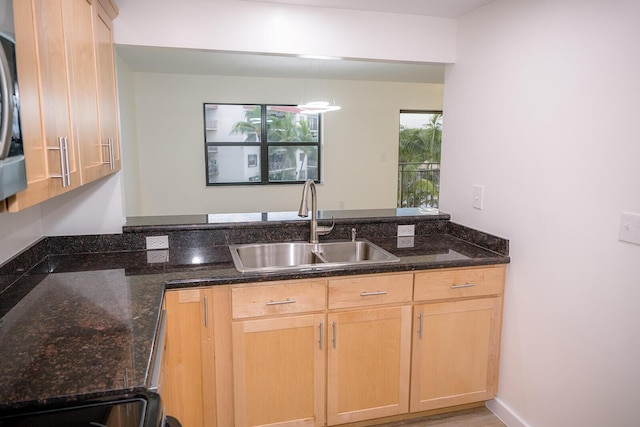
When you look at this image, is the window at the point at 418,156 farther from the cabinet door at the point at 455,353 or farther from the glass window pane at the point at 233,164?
the cabinet door at the point at 455,353

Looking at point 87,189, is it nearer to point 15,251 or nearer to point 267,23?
point 15,251

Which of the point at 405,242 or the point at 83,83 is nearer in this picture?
the point at 83,83

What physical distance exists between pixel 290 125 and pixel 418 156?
2.06m

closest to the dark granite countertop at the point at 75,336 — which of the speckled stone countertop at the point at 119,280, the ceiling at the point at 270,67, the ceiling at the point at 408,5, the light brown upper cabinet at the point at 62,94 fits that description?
the speckled stone countertop at the point at 119,280

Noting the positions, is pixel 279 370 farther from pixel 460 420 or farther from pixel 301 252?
pixel 460 420

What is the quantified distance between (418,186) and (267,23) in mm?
4952

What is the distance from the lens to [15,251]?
1854 millimetres

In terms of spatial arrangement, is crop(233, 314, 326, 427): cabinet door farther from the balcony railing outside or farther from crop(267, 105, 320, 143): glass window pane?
the balcony railing outside

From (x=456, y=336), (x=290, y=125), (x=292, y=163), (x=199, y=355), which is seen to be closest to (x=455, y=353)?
(x=456, y=336)

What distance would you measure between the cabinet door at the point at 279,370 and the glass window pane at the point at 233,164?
4.44 m

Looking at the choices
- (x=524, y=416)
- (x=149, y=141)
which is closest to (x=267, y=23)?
(x=524, y=416)

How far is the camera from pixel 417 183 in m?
6.91

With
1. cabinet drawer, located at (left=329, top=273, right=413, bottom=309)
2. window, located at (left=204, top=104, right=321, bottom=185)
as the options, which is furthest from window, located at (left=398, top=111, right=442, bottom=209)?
cabinet drawer, located at (left=329, top=273, right=413, bottom=309)

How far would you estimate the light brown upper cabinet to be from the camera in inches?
41.1
